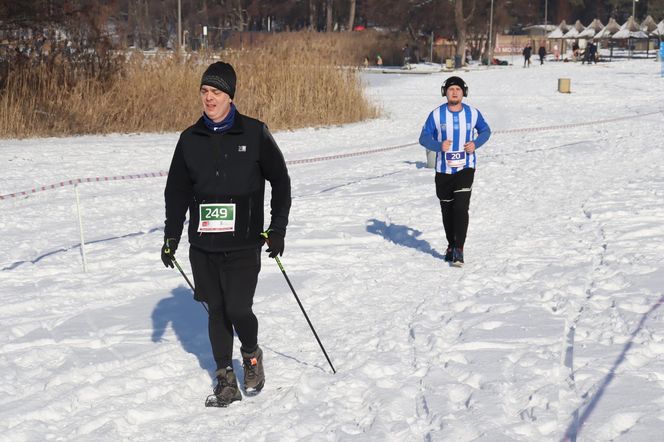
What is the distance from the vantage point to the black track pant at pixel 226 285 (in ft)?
14.6

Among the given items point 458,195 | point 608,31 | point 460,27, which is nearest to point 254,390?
point 458,195

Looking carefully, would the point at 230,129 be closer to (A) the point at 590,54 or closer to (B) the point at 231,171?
(B) the point at 231,171

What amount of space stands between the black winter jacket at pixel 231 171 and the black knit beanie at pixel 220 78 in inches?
6.6

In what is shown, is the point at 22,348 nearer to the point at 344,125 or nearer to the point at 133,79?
the point at 133,79

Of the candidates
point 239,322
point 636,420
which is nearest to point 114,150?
point 239,322

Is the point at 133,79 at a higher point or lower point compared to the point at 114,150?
higher

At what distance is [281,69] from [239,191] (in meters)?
15.7

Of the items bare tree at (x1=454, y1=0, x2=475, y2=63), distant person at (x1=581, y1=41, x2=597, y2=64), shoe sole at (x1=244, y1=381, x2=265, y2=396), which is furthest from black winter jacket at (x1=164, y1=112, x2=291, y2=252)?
bare tree at (x1=454, y1=0, x2=475, y2=63)

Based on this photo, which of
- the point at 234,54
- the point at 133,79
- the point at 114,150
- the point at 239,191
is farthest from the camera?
the point at 234,54

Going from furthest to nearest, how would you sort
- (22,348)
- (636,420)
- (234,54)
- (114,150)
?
(234,54) < (114,150) < (22,348) < (636,420)

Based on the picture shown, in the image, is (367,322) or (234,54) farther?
(234,54)

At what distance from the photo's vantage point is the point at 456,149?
743 cm

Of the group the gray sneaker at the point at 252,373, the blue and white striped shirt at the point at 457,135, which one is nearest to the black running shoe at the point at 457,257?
the blue and white striped shirt at the point at 457,135

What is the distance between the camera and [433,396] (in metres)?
4.57
